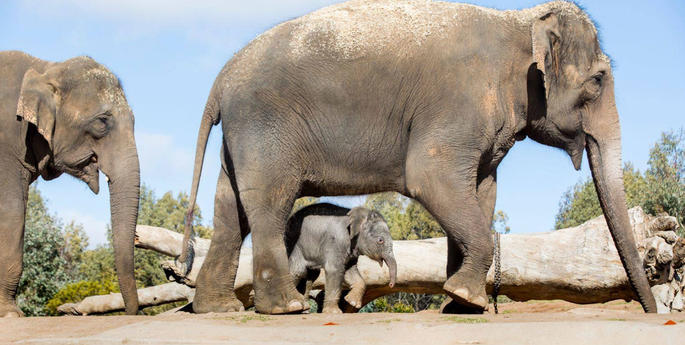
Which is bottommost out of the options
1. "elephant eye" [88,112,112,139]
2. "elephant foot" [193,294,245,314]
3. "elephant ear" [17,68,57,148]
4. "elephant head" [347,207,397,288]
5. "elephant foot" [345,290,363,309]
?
"elephant foot" [193,294,245,314]

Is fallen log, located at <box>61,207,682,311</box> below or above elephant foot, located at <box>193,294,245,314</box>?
above

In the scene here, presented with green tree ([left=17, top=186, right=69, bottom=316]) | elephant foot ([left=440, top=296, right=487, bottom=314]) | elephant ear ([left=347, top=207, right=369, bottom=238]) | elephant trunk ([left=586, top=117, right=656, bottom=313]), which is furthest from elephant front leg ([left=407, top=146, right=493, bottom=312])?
green tree ([left=17, top=186, right=69, bottom=316])

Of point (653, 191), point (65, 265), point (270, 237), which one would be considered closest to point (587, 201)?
point (653, 191)

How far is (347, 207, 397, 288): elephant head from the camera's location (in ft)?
30.7

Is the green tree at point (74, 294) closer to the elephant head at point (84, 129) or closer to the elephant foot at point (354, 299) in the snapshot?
the elephant foot at point (354, 299)

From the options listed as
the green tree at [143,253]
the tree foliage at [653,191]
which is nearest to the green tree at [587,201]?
the tree foliage at [653,191]

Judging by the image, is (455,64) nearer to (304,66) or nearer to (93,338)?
(304,66)

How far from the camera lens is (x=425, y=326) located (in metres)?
5.19

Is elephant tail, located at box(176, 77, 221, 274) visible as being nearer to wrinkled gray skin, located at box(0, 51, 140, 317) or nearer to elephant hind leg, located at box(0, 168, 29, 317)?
wrinkled gray skin, located at box(0, 51, 140, 317)

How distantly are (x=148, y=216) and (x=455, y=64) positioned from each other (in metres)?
25.0

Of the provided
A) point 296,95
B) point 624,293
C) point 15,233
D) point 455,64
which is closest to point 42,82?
point 15,233

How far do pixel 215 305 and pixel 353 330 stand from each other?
2908mm

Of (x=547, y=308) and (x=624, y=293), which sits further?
(x=547, y=308)

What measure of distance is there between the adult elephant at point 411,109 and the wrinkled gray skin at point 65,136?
47.8 inches
